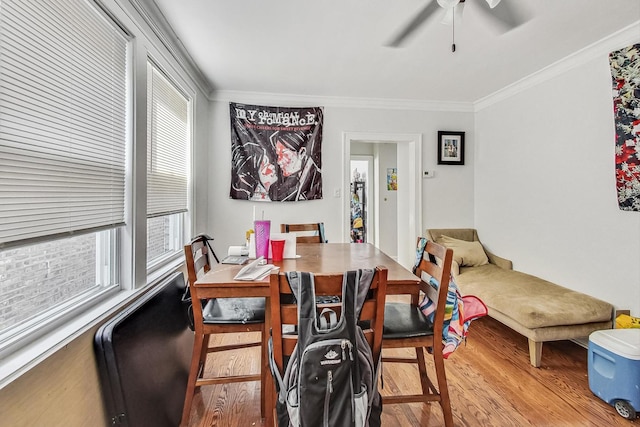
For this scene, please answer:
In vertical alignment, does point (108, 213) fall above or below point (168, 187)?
below

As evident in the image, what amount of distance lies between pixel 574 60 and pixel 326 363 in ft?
10.4

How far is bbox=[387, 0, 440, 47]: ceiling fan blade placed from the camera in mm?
1830

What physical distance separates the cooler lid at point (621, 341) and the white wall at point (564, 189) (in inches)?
20.4

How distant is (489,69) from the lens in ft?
9.29

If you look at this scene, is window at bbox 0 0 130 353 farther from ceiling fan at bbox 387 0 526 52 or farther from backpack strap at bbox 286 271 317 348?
ceiling fan at bbox 387 0 526 52

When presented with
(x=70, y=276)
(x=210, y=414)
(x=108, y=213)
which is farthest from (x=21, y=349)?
(x=210, y=414)

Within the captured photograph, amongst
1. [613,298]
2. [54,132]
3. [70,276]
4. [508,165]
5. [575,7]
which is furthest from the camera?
[508,165]

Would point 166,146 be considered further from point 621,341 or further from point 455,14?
point 621,341

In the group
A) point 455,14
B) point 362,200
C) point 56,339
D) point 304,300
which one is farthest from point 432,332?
point 362,200

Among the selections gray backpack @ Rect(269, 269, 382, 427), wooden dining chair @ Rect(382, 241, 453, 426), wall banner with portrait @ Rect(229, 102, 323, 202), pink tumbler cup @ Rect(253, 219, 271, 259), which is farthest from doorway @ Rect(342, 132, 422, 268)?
gray backpack @ Rect(269, 269, 382, 427)

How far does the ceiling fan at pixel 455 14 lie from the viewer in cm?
163

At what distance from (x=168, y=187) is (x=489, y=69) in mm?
3019

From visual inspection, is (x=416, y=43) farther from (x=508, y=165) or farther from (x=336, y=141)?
(x=508, y=165)

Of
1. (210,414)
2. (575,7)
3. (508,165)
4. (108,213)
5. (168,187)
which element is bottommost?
(210,414)
